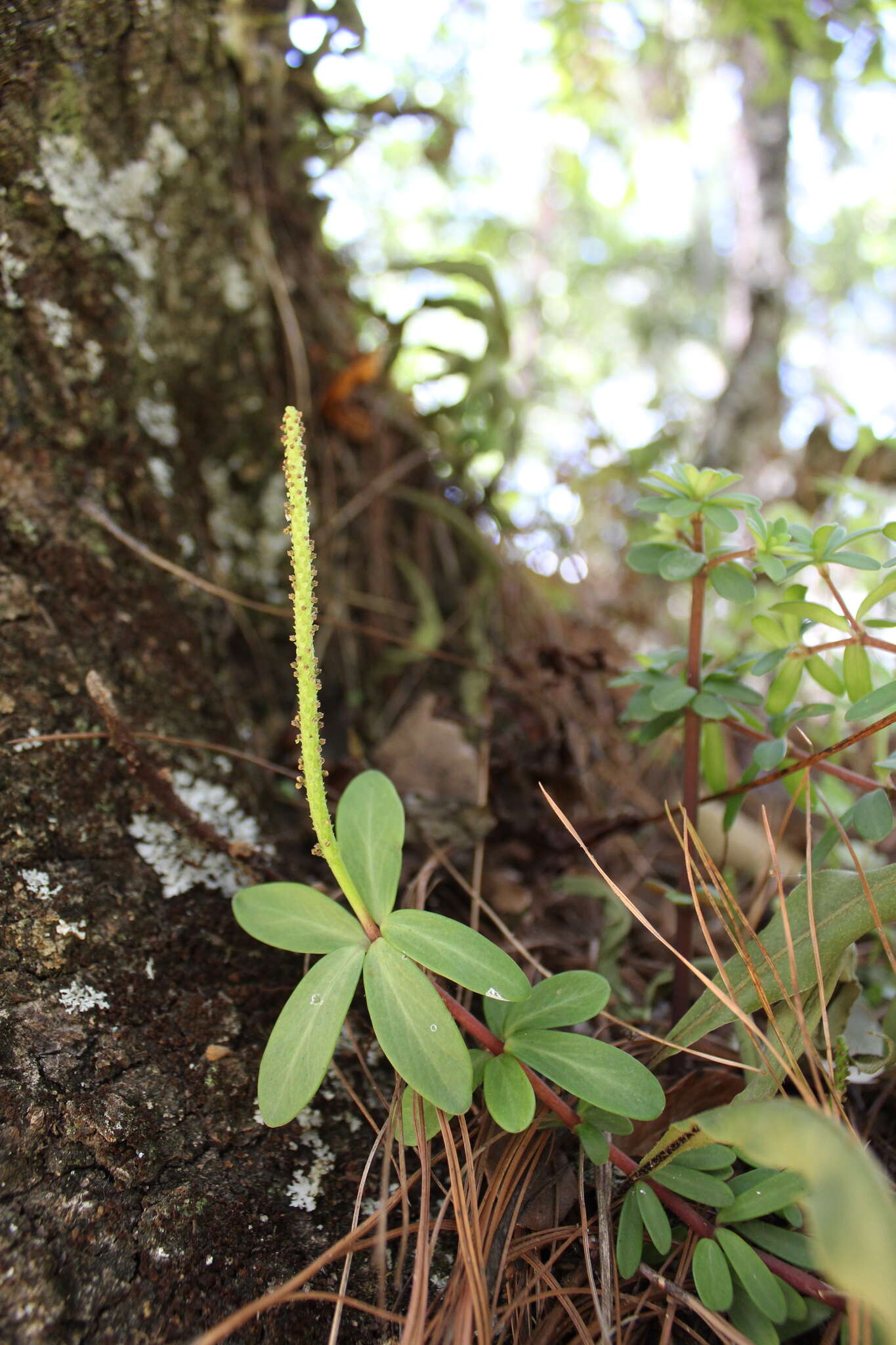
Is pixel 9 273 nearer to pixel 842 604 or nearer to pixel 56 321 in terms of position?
pixel 56 321

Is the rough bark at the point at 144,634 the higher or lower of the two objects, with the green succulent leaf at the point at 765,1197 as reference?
higher

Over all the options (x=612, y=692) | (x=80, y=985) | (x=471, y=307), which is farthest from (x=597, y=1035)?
(x=471, y=307)

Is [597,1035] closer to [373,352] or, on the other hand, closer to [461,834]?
[461,834]

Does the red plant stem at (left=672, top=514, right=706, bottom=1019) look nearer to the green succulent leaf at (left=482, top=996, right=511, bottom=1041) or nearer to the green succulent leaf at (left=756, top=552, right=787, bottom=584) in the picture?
the green succulent leaf at (left=756, top=552, right=787, bottom=584)

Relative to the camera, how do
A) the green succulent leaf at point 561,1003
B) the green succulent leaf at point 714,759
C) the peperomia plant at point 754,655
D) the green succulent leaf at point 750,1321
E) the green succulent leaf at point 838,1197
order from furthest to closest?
the green succulent leaf at point 714,759 < the peperomia plant at point 754,655 < the green succulent leaf at point 561,1003 < the green succulent leaf at point 750,1321 < the green succulent leaf at point 838,1197

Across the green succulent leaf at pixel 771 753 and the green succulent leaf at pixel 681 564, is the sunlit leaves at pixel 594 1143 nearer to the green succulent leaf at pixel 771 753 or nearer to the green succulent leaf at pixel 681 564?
the green succulent leaf at pixel 771 753

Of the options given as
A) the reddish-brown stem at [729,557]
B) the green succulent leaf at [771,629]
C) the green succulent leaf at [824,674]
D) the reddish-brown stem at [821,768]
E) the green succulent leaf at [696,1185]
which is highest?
the reddish-brown stem at [729,557]

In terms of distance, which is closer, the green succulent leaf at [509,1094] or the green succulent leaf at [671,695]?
the green succulent leaf at [509,1094]

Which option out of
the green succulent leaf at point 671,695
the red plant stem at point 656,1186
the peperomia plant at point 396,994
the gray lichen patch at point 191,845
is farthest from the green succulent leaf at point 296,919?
the green succulent leaf at point 671,695
